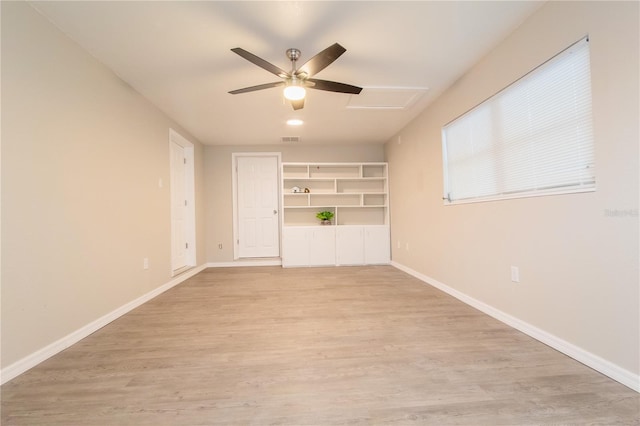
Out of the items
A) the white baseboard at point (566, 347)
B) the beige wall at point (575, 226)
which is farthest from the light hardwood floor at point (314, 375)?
the beige wall at point (575, 226)

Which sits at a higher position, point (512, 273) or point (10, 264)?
point (10, 264)

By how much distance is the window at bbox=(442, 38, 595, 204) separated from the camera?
5.27 feet

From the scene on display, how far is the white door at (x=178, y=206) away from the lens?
394cm

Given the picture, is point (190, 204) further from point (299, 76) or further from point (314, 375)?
point (314, 375)

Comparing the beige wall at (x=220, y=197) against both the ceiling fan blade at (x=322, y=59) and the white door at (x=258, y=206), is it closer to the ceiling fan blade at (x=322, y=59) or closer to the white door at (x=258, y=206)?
the white door at (x=258, y=206)

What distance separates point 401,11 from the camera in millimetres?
1813

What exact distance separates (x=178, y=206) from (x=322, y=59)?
11.0 ft

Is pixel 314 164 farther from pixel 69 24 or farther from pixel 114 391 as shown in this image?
pixel 114 391

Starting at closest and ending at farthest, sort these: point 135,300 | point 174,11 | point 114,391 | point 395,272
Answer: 1. point 114,391
2. point 174,11
3. point 135,300
4. point 395,272

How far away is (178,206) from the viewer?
13.6 feet

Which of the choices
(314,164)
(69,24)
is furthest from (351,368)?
(314,164)

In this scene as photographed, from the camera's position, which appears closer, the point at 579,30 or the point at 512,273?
the point at 579,30

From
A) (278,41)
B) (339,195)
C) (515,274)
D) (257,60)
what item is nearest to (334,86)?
(278,41)

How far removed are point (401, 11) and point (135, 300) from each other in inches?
141
